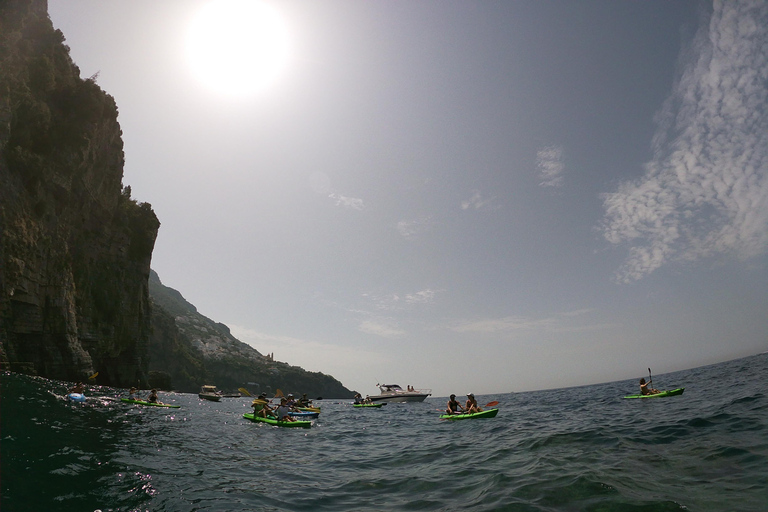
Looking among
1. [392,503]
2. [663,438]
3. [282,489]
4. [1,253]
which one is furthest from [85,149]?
[663,438]

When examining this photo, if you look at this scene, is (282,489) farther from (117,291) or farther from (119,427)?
(117,291)

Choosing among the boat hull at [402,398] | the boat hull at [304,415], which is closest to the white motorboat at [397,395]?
the boat hull at [402,398]

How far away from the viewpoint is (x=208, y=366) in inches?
4341

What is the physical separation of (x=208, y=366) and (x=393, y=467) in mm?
118219

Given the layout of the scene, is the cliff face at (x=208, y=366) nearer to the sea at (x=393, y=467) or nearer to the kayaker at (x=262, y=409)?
the kayaker at (x=262, y=409)

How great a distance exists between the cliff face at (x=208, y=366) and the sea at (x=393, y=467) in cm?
6090

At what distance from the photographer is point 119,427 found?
14.8 metres

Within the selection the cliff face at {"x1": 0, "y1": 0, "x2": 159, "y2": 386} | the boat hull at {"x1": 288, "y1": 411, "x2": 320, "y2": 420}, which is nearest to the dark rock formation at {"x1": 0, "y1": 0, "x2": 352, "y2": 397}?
the cliff face at {"x1": 0, "y1": 0, "x2": 159, "y2": 386}

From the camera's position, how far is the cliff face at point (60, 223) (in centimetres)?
2814

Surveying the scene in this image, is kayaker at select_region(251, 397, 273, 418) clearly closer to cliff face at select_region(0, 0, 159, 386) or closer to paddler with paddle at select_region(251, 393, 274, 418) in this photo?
paddler with paddle at select_region(251, 393, 274, 418)

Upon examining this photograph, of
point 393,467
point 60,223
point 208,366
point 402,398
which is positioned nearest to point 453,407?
point 393,467

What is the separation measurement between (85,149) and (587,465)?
5260 centimetres

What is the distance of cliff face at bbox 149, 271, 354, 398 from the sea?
60.9m

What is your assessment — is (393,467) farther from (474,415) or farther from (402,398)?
(402,398)
